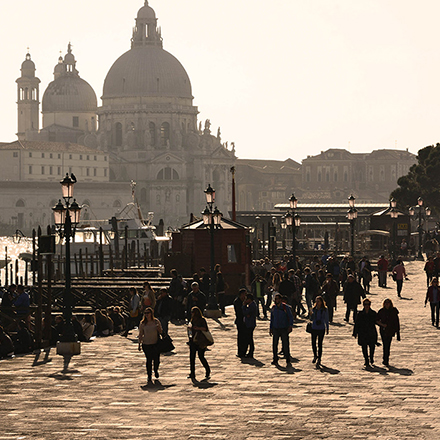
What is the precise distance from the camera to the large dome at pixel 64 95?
520 ft

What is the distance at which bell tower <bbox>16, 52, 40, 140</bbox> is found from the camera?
165000 mm

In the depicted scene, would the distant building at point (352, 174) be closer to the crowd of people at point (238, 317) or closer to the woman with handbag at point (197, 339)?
the crowd of people at point (238, 317)

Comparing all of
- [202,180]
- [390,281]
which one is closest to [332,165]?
[202,180]

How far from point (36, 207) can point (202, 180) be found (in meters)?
26.0

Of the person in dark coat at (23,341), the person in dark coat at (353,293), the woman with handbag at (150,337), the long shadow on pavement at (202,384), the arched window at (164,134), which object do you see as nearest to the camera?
the long shadow on pavement at (202,384)

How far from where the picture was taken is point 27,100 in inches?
6531

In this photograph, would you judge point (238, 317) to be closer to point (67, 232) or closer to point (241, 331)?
point (241, 331)

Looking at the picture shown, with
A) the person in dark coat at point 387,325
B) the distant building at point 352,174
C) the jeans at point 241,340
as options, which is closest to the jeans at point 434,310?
the person in dark coat at point 387,325

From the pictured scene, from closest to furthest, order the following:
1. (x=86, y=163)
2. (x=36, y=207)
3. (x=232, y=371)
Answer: (x=232, y=371) → (x=36, y=207) → (x=86, y=163)

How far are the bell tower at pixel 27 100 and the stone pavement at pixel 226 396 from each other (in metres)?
148

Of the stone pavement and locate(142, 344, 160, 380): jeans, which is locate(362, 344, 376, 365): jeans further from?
locate(142, 344, 160, 380): jeans

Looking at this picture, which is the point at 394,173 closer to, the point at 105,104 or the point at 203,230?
the point at 105,104

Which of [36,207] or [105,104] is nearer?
[36,207]

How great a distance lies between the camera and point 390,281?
3622 cm
